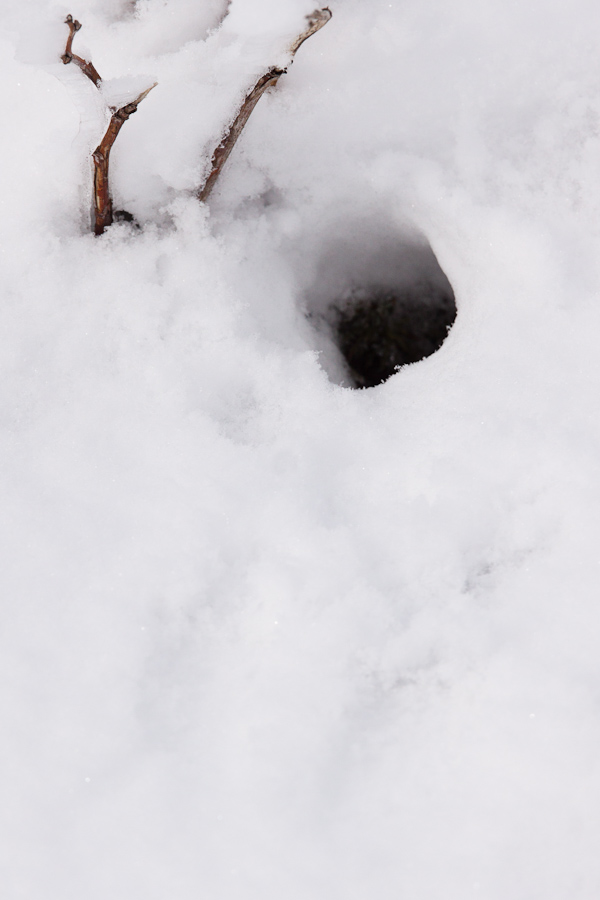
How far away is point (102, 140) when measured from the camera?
108cm

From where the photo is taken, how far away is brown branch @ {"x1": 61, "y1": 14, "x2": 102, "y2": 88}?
38.8 inches

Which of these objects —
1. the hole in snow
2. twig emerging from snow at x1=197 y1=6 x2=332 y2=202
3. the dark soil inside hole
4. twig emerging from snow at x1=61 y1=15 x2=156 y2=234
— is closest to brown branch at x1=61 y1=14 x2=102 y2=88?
twig emerging from snow at x1=61 y1=15 x2=156 y2=234

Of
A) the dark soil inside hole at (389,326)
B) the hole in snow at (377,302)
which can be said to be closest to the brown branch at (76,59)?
the hole in snow at (377,302)

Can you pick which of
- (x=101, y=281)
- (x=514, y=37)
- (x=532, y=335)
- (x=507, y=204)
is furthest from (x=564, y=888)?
(x=514, y=37)

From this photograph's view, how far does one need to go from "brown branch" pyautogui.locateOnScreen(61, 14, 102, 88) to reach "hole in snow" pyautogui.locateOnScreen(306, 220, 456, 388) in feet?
1.81

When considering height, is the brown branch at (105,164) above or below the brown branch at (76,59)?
below

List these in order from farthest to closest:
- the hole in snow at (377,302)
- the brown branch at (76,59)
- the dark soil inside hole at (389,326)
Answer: the dark soil inside hole at (389,326)
the hole in snow at (377,302)
the brown branch at (76,59)

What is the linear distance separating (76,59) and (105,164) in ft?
0.54

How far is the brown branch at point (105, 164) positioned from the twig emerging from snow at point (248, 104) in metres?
0.16

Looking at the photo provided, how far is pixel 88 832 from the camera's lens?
1042 millimetres

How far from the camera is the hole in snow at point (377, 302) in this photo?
138cm

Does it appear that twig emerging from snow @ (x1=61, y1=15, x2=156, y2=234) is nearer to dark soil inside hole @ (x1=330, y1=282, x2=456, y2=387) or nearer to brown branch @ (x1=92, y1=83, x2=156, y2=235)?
brown branch @ (x1=92, y1=83, x2=156, y2=235)

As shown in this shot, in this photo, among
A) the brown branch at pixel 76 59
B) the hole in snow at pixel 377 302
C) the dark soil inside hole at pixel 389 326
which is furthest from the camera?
the dark soil inside hole at pixel 389 326

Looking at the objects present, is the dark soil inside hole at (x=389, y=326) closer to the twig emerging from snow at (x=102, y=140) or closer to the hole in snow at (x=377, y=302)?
the hole in snow at (x=377, y=302)
